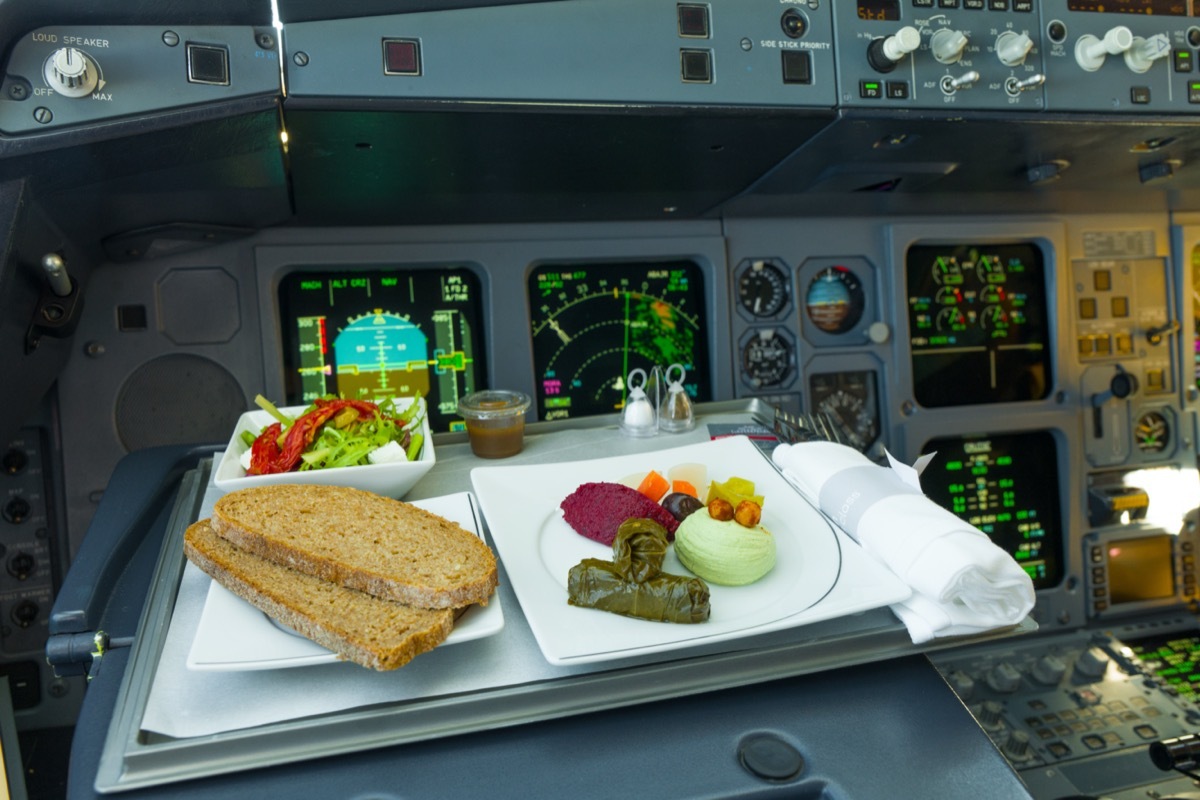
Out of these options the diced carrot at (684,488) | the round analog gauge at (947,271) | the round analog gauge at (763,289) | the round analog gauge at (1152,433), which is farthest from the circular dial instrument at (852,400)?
the diced carrot at (684,488)

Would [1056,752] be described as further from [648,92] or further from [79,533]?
[79,533]

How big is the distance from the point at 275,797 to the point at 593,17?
4.16 feet

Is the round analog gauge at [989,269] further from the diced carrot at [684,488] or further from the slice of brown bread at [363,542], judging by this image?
the slice of brown bread at [363,542]

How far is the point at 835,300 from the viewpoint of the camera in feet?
6.84

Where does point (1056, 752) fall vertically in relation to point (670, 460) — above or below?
below

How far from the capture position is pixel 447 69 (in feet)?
4.37

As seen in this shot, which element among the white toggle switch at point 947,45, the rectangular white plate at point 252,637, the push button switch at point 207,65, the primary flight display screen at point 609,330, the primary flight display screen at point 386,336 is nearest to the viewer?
the rectangular white plate at point 252,637

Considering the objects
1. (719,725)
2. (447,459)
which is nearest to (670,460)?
(447,459)

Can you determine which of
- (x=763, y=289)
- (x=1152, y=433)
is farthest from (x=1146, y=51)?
(x=1152, y=433)

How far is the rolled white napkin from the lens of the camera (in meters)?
0.84

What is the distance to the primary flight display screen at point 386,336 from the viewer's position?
5.91 ft

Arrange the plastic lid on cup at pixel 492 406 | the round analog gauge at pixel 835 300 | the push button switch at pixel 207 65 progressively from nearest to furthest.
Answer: the push button switch at pixel 207 65 < the plastic lid on cup at pixel 492 406 < the round analog gauge at pixel 835 300

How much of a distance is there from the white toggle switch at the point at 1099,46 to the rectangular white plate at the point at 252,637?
166cm

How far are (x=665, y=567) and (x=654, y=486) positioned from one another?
0.21 meters
